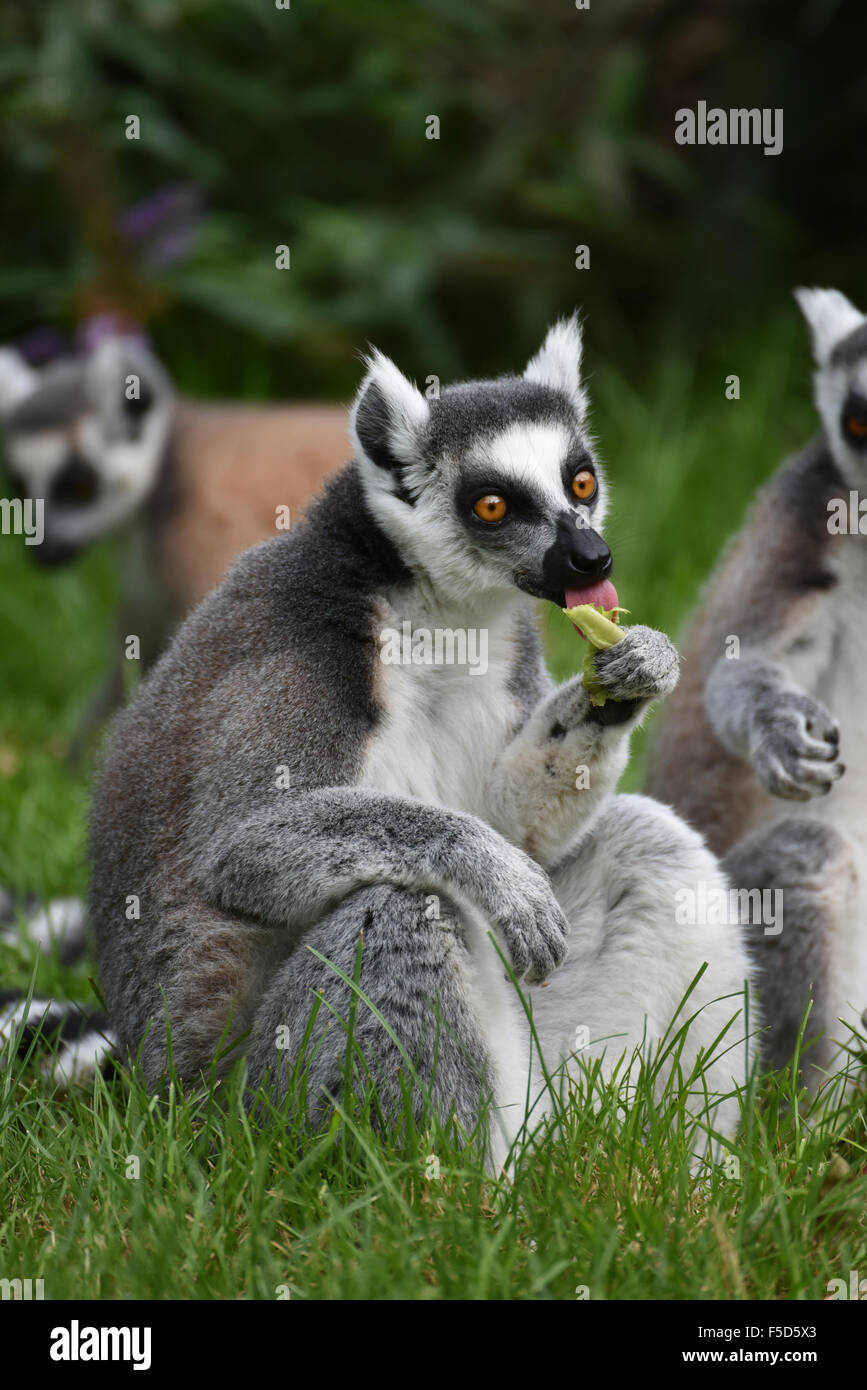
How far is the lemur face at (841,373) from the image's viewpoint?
469cm

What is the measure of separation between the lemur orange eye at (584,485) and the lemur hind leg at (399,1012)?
102 centimetres

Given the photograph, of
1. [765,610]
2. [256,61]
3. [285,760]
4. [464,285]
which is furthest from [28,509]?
[285,760]

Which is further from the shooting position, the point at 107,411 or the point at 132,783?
the point at 107,411

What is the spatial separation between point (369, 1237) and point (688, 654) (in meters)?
2.94

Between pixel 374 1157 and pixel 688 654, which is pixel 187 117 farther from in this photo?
pixel 374 1157

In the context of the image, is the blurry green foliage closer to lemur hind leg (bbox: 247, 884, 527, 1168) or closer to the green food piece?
the green food piece

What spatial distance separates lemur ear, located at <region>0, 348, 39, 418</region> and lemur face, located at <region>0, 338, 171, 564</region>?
0.33m

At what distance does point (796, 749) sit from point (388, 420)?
1545 millimetres

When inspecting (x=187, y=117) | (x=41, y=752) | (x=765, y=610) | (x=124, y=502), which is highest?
(x=187, y=117)

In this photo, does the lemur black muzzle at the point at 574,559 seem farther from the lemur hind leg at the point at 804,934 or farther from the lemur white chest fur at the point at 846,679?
the lemur white chest fur at the point at 846,679

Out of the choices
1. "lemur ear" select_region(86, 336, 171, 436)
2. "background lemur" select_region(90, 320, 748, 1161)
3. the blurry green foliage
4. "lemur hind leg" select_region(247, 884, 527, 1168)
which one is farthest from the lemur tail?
the blurry green foliage

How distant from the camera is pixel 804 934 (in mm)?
4383

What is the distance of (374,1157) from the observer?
3.13m

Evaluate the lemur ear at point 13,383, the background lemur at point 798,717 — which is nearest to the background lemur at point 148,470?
the lemur ear at point 13,383
